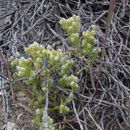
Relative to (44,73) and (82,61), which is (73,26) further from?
(44,73)

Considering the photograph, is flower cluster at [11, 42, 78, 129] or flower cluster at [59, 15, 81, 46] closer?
flower cluster at [11, 42, 78, 129]

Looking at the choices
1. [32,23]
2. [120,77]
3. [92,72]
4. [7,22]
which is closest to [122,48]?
[120,77]

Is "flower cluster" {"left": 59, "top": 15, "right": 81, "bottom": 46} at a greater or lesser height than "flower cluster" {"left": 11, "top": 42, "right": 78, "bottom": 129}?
greater

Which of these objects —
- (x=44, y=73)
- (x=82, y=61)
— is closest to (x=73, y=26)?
(x=82, y=61)

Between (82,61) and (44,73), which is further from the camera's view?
(82,61)

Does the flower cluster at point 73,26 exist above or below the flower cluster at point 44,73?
above

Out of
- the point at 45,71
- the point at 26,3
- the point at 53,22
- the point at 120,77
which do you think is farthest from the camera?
the point at 26,3

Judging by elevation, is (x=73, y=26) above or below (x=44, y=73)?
above

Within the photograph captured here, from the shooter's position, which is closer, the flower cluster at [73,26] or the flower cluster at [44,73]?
the flower cluster at [44,73]

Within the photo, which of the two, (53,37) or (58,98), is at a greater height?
(53,37)

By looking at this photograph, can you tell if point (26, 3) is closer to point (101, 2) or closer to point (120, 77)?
point (101, 2)

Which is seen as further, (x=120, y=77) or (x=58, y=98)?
(x=120, y=77)
